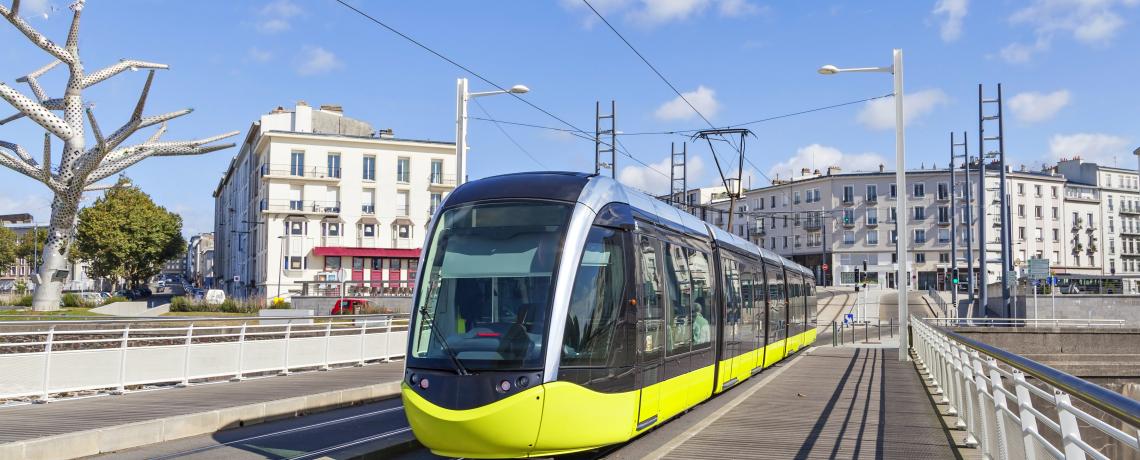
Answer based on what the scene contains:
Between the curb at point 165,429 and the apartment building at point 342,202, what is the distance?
179ft

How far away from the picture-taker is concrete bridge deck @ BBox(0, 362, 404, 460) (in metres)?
9.17

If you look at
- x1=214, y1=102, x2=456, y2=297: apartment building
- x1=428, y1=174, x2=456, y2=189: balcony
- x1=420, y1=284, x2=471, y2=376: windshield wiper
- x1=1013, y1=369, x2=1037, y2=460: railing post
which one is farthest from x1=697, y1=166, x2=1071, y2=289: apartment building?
x1=1013, y1=369, x2=1037, y2=460: railing post

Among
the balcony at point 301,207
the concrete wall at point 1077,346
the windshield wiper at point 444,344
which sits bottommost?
the concrete wall at point 1077,346

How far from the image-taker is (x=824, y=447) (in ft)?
30.3

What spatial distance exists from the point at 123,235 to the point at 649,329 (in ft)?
253

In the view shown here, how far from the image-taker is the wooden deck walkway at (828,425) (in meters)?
9.04

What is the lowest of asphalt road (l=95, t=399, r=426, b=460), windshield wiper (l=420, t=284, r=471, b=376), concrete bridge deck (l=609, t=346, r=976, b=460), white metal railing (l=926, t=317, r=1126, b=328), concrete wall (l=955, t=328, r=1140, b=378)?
concrete wall (l=955, t=328, r=1140, b=378)

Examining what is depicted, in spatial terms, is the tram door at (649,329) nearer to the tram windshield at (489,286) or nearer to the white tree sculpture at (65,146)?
the tram windshield at (489,286)

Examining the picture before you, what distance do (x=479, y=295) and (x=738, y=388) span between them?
9.29 meters

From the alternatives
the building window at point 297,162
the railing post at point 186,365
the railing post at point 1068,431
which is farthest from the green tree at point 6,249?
the railing post at point 1068,431

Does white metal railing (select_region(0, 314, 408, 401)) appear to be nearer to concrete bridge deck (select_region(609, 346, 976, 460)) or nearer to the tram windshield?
the tram windshield

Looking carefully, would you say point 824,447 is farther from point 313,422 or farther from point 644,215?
point 313,422

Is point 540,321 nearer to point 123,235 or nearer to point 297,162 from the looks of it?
point 297,162

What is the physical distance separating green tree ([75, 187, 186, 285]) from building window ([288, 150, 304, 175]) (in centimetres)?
1756
